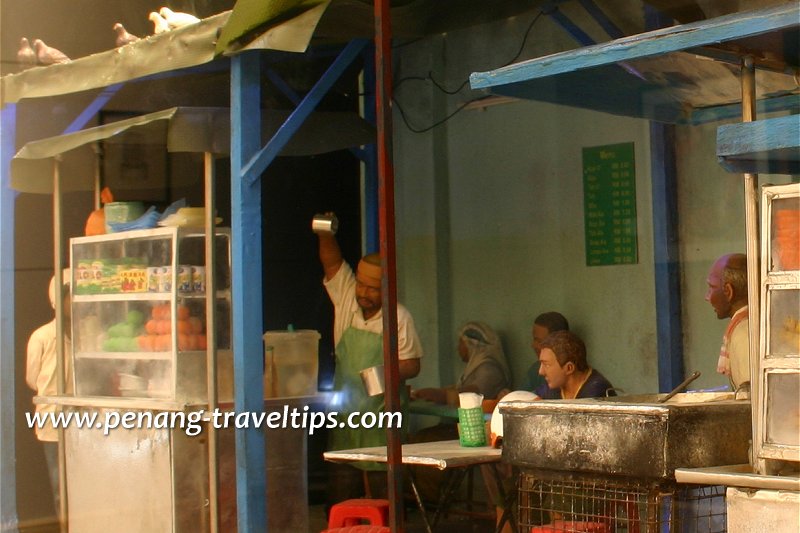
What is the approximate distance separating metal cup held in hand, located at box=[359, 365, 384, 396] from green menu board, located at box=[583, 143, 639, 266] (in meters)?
1.49

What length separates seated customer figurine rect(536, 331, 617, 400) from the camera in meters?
5.13

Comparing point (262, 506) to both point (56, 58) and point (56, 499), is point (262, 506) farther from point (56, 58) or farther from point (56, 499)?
point (56, 58)

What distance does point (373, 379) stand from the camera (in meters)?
6.01

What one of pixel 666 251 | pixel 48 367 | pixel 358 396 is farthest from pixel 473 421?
pixel 48 367

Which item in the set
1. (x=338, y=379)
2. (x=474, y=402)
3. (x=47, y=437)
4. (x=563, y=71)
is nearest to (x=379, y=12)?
(x=563, y=71)

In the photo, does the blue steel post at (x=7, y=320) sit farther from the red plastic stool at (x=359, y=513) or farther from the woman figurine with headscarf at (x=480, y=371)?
the woman figurine with headscarf at (x=480, y=371)

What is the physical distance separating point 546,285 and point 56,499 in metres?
3.01

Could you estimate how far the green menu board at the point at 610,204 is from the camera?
6.45 m

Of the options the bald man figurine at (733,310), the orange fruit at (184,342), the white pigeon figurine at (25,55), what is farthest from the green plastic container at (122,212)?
the bald man figurine at (733,310)

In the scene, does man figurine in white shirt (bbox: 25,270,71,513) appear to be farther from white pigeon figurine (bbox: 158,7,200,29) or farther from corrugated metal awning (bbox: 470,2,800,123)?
corrugated metal awning (bbox: 470,2,800,123)

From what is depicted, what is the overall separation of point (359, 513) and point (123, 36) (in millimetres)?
2594

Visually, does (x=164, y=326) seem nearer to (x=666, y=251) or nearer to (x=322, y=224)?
(x=322, y=224)

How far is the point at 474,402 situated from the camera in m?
4.86

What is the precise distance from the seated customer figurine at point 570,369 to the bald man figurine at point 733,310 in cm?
55
